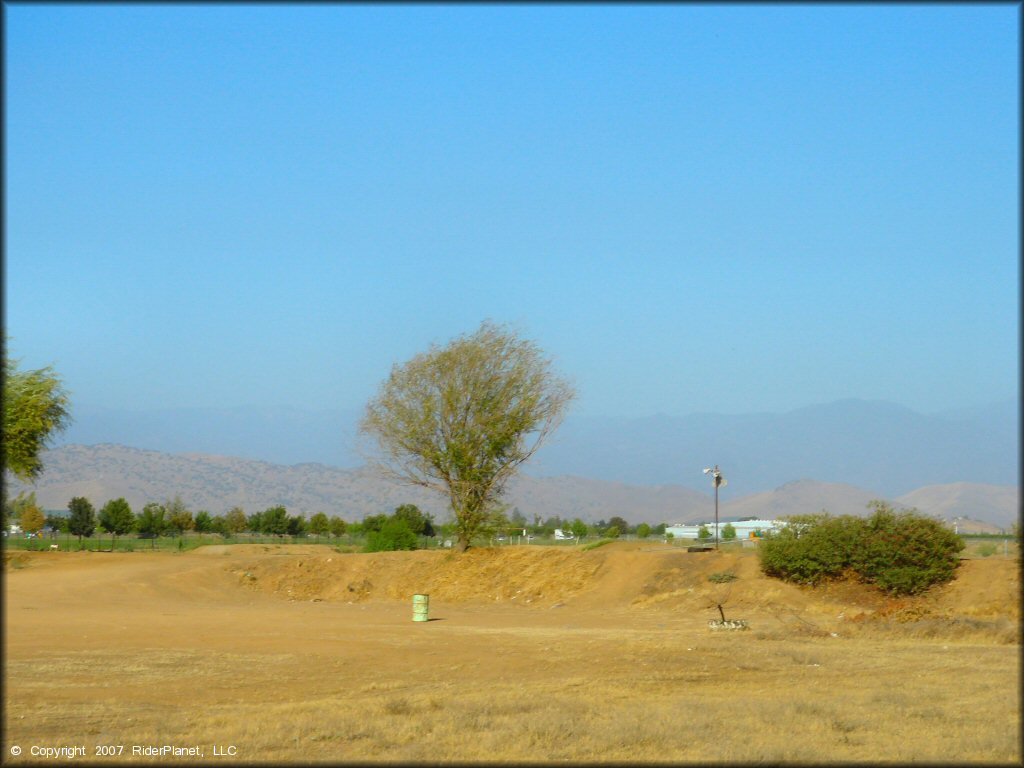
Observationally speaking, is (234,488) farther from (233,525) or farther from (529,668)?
(529,668)

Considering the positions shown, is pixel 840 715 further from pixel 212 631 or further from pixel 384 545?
pixel 384 545

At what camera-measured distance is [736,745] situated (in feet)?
31.6

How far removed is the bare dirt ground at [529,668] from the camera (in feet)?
35.3

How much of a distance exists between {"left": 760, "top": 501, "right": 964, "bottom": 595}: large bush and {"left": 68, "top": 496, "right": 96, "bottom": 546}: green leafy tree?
54.0 metres

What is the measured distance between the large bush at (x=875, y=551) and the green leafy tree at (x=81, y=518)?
54.0 meters

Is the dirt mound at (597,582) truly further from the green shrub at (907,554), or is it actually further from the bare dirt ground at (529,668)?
the green shrub at (907,554)

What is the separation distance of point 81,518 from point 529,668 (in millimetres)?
63049

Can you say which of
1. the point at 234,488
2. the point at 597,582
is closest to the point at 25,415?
the point at 597,582

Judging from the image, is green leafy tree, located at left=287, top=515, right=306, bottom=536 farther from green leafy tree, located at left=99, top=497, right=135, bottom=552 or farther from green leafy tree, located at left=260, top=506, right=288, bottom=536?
green leafy tree, located at left=99, top=497, right=135, bottom=552

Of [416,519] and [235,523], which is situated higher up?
[416,519]

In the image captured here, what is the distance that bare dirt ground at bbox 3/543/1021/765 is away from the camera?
10766 millimetres

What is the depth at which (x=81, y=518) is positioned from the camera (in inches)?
2982

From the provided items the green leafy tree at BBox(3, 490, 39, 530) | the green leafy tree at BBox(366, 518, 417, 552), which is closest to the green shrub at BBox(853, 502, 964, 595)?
the green leafy tree at BBox(3, 490, 39, 530)

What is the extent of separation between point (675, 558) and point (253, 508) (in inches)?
5137
